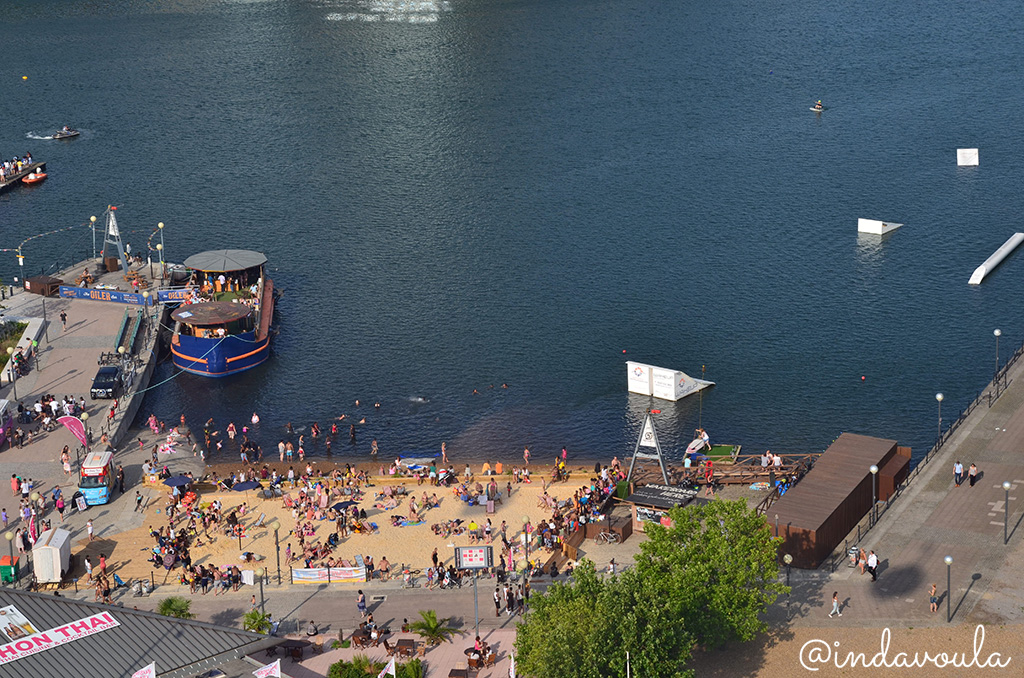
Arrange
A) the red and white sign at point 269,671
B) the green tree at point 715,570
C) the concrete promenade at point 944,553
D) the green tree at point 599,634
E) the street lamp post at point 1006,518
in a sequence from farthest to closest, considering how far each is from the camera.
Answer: the street lamp post at point 1006,518 < the concrete promenade at point 944,553 < the green tree at point 715,570 < the red and white sign at point 269,671 < the green tree at point 599,634

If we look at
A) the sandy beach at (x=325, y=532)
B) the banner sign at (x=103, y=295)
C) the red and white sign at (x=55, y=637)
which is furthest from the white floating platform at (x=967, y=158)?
the red and white sign at (x=55, y=637)

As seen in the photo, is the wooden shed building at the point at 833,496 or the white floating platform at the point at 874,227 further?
the white floating platform at the point at 874,227

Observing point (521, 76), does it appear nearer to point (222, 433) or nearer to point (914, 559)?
point (222, 433)

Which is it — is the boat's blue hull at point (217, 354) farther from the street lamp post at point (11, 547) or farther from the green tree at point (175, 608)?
the green tree at point (175, 608)

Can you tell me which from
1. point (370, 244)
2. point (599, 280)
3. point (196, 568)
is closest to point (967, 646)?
point (196, 568)

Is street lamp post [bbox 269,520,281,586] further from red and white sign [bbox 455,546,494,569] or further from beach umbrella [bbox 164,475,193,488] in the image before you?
red and white sign [bbox 455,546,494,569]

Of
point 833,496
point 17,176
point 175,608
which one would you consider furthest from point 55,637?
point 17,176
